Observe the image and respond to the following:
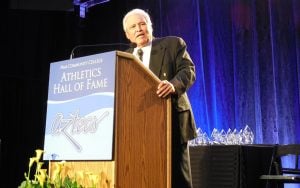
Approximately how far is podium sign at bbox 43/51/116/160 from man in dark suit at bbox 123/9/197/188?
1.21 ft

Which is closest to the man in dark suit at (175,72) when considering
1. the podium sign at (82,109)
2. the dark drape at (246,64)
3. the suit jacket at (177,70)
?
the suit jacket at (177,70)

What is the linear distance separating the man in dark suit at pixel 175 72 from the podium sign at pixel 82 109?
1.21 feet

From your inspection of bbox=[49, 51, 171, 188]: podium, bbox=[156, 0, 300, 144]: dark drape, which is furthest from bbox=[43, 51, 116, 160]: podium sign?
bbox=[156, 0, 300, 144]: dark drape

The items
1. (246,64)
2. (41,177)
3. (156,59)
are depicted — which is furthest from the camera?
(246,64)

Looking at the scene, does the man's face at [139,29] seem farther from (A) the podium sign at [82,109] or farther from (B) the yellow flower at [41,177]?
(B) the yellow flower at [41,177]

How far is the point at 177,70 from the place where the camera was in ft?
7.16

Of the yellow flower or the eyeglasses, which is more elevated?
the eyeglasses

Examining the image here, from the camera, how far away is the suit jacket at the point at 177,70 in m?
2.10

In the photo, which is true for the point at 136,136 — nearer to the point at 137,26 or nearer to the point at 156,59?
the point at 156,59

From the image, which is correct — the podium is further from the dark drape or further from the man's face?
the dark drape

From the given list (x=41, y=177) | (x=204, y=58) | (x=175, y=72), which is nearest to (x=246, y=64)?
(x=204, y=58)

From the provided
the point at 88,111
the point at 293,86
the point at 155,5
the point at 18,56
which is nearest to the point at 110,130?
the point at 88,111

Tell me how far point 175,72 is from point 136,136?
0.53 m

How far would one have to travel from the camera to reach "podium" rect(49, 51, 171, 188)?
5.54ft
